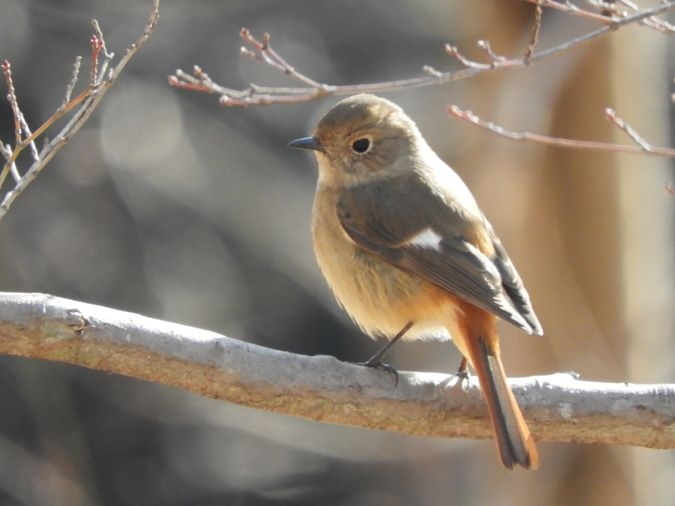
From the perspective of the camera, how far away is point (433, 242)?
477cm

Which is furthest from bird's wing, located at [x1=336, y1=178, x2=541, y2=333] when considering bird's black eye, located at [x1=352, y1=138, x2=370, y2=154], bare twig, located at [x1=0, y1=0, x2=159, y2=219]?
bare twig, located at [x1=0, y1=0, x2=159, y2=219]

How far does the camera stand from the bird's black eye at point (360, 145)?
5172 mm

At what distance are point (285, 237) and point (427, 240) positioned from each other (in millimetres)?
4264

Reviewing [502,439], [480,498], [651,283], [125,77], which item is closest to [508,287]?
[502,439]

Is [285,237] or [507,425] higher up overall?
[507,425]

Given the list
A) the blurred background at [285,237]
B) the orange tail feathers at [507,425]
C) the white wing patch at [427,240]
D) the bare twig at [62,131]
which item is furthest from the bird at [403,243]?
the blurred background at [285,237]

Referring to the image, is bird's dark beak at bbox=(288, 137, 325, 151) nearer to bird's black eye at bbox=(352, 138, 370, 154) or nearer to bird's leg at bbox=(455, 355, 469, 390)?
bird's black eye at bbox=(352, 138, 370, 154)

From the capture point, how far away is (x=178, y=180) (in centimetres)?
895

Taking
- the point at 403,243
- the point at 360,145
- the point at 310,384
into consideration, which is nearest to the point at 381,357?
the point at 403,243

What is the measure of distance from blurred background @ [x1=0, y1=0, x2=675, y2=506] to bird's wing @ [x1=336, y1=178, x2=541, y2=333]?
237cm

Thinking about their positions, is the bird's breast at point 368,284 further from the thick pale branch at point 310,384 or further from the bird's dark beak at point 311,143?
the thick pale branch at point 310,384

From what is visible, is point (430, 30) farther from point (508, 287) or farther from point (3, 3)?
point (508, 287)

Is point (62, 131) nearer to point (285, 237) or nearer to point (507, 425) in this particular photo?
point (507, 425)

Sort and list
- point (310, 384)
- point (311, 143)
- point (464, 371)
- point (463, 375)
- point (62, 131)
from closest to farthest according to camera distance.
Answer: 1. point (62, 131)
2. point (310, 384)
3. point (463, 375)
4. point (464, 371)
5. point (311, 143)
